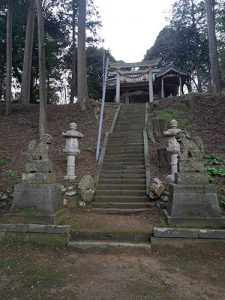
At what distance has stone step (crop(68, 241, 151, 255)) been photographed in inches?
185

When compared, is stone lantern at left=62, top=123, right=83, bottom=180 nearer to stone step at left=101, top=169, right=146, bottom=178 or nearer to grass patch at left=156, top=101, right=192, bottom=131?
stone step at left=101, top=169, right=146, bottom=178

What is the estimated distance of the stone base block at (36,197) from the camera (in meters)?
5.46

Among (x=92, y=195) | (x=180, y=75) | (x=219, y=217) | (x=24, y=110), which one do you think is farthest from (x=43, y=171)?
(x=180, y=75)

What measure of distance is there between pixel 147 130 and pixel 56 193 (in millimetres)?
6911

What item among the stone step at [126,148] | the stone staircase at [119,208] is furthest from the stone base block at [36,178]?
the stone step at [126,148]

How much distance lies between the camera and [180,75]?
2173 centimetres

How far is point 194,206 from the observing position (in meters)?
5.21

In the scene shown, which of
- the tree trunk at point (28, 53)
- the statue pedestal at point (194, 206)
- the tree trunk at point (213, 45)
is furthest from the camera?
the tree trunk at point (28, 53)

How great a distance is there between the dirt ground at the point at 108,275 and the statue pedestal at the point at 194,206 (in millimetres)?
618

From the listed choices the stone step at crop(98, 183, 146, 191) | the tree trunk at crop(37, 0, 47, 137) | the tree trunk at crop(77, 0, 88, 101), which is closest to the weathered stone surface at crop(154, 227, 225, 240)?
the stone step at crop(98, 183, 146, 191)

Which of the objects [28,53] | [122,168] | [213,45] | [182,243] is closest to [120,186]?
[122,168]

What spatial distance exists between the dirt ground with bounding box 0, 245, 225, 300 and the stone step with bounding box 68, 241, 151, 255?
122 mm

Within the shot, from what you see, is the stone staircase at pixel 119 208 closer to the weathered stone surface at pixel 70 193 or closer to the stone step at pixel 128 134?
the stone step at pixel 128 134

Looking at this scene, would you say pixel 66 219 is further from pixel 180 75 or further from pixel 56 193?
pixel 180 75
